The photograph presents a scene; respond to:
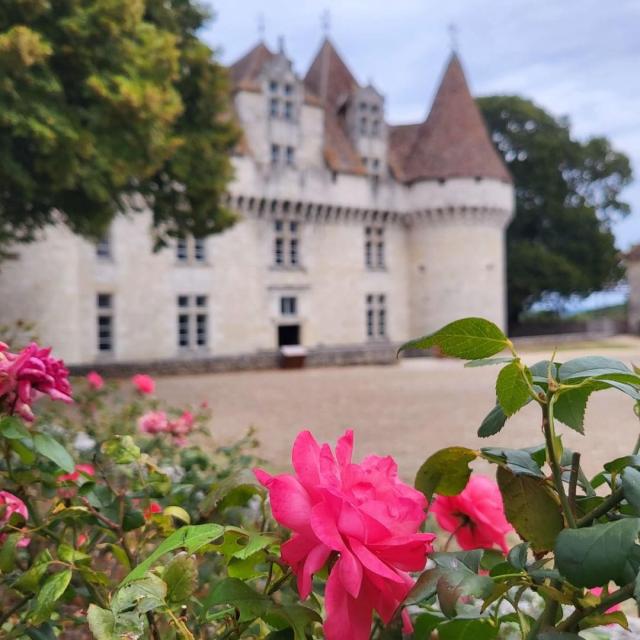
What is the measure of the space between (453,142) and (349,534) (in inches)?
997

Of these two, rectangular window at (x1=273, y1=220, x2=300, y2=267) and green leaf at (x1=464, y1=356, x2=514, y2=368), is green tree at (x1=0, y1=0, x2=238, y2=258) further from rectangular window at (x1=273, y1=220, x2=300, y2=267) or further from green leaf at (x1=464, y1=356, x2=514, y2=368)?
rectangular window at (x1=273, y1=220, x2=300, y2=267)

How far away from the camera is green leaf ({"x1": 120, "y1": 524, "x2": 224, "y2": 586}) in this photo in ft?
2.04

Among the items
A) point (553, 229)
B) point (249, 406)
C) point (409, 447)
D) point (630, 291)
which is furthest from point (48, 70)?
point (630, 291)

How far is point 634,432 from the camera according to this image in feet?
21.5

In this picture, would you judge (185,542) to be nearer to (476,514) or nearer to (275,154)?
(476,514)

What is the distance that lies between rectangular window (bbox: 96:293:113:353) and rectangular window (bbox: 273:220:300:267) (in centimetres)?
575

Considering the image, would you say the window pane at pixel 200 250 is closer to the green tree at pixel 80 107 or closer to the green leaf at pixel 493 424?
the green tree at pixel 80 107

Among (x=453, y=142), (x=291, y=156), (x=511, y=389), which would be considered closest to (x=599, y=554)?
(x=511, y=389)

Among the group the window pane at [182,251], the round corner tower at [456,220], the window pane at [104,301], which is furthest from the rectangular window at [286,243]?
the window pane at [104,301]

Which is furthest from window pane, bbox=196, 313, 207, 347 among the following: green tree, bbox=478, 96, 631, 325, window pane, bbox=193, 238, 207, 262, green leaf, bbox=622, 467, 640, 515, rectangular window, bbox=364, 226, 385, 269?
green leaf, bbox=622, 467, 640, 515

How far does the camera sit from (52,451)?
3.33 feet

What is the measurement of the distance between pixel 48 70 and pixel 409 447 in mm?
6388

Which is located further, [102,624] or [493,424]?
[493,424]

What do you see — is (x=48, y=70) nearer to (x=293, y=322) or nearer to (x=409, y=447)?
(x=409, y=447)
